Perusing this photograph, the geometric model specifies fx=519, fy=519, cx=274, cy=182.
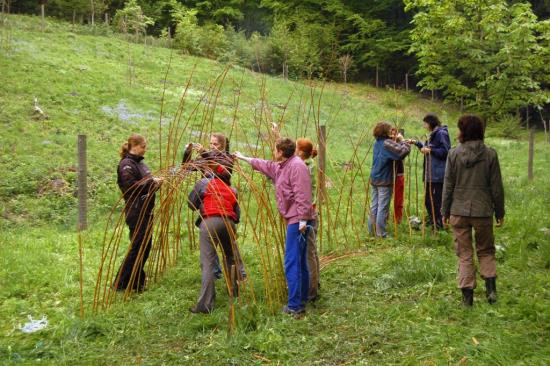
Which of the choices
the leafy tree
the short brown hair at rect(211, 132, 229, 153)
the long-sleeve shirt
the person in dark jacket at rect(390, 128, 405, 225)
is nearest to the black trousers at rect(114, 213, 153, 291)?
the short brown hair at rect(211, 132, 229, 153)

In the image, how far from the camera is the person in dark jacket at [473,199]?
3832mm

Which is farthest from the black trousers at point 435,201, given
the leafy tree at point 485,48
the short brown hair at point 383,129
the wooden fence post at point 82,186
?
the wooden fence post at point 82,186

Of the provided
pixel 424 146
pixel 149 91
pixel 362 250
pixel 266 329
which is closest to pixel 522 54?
pixel 424 146

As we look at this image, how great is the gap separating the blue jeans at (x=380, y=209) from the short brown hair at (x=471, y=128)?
2.01m

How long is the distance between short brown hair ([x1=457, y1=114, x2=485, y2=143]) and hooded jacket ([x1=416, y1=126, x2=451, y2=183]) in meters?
1.91

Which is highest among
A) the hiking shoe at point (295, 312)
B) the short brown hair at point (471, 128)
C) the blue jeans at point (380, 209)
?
the short brown hair at point (471, 128)

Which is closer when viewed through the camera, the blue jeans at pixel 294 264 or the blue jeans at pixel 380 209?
the blue jeans at pixel 294 264

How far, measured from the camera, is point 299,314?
12.9 feet

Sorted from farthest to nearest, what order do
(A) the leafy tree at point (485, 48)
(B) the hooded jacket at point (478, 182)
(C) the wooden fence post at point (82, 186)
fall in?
(A) the leafy tree at point (485, 48), (C) the wooden fence post at point (82, 186), (B) the hooded jacket at point (478, 182)

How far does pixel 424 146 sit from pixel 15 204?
552 centimetres

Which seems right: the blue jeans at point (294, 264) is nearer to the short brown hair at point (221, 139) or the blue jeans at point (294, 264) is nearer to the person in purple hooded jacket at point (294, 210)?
the person in purple hooded jacket at point (294, 210)

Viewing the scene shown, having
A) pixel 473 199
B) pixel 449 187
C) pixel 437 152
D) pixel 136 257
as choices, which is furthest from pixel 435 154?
pixel 136 257

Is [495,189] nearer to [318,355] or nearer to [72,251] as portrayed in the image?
[318,355]

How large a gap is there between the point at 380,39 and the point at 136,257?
24.4m
